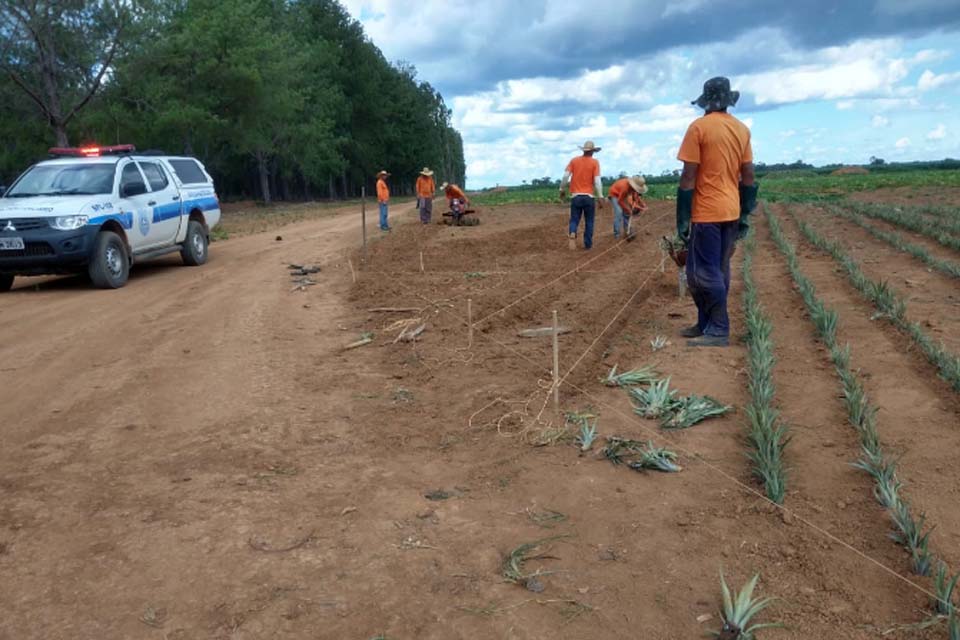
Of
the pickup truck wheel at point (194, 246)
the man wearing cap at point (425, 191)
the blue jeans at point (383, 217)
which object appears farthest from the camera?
the man wearing cap at point (425, 191)

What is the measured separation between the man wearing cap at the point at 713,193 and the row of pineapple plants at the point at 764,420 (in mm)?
407

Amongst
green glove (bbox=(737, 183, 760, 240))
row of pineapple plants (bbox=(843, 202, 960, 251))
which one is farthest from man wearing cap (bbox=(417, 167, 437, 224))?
green glove (bbox=(737, 183, 760, 240))

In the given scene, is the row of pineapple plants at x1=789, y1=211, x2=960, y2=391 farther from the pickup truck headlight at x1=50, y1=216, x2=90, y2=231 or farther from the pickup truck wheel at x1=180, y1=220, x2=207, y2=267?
the pickup truck wheel at x1=180, y1=220, x2=207, y2=267

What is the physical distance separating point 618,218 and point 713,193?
371 inches

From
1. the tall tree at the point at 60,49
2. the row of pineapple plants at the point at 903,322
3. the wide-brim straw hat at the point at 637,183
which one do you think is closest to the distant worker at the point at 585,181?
the wide-brim straw hat at the point at 637,183

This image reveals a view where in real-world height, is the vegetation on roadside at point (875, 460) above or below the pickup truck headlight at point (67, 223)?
below

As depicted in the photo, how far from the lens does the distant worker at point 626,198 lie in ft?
46.8

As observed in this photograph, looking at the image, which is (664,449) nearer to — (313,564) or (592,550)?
(592,550)

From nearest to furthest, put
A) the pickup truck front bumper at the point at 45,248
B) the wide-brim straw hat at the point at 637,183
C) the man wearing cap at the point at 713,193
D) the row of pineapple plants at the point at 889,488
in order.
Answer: the row of pineapple plants at the point at 889,488, the man wearing cap at the point at 713,193, the pickup truck front bumper at the point at 45,248, the wide-brim straw hat at the point at 637,183

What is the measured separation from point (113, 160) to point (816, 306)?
9558 mm

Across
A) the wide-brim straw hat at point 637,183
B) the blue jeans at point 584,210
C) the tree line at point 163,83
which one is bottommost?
the blue jeans at point 584,210

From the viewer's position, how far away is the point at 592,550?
3.11m

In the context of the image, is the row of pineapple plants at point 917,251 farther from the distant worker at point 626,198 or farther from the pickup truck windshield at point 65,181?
the pickup truck windshield at point 65,181

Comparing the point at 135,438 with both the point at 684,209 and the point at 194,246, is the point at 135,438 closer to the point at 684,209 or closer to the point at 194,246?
the point at 684,209
